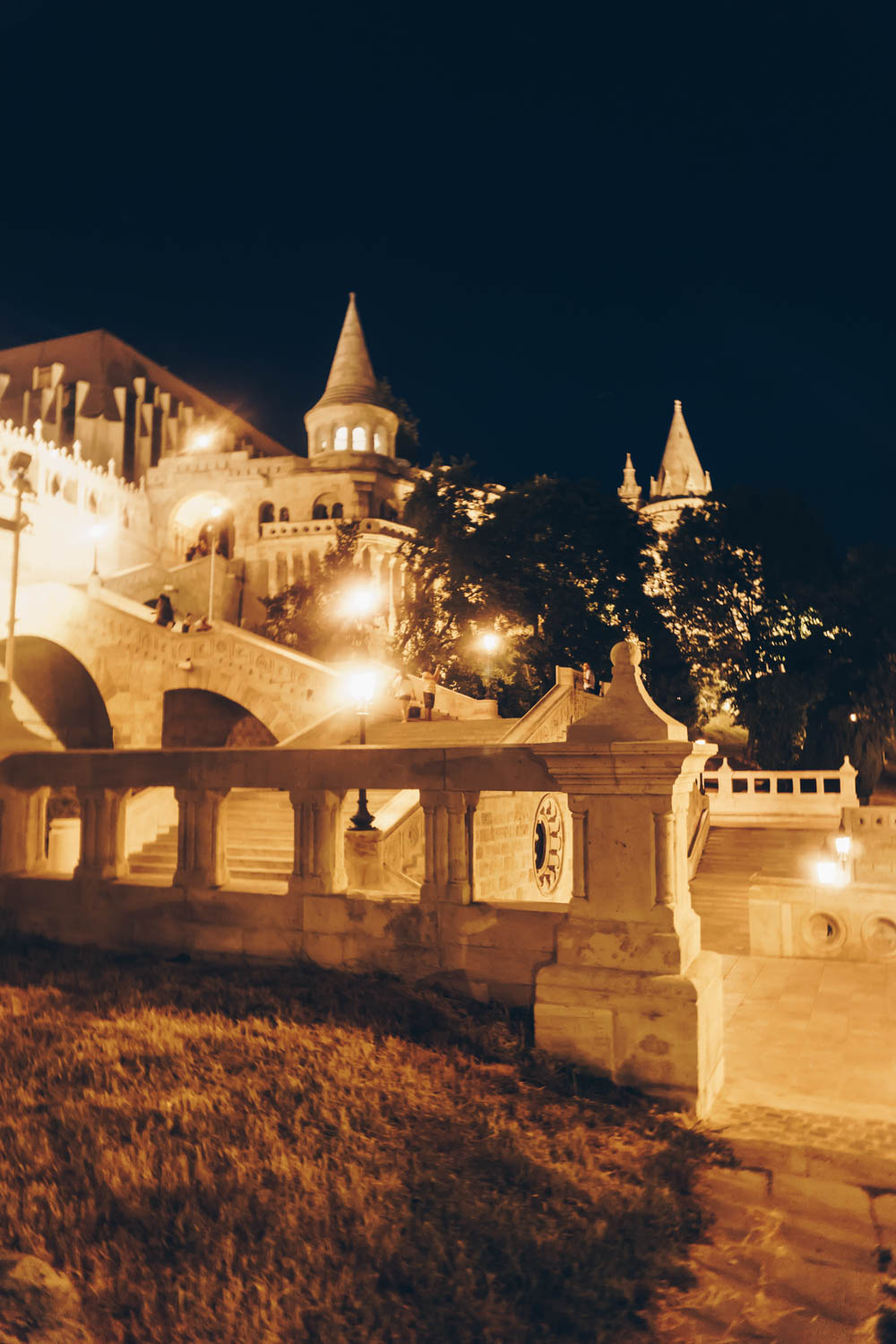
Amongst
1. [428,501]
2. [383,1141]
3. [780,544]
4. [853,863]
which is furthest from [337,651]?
[383,1141]

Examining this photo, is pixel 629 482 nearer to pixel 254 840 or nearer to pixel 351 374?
pixel 351 374

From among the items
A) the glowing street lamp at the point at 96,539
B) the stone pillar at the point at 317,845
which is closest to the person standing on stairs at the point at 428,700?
the glowing street lamp at the point at 96,539

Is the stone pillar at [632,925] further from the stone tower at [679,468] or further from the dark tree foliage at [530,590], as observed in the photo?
the stone tower at [679,468]

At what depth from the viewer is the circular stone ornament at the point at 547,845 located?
57.0 ft

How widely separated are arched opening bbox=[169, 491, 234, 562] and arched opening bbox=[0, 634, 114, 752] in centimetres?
2051

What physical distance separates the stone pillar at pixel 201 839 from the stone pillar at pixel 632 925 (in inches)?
123

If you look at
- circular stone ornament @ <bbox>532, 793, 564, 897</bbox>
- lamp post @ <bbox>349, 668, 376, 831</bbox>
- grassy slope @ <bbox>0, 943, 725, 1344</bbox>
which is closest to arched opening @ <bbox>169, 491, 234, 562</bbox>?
lamp post @ <bbox>349, 668, 376, 831</bbox>

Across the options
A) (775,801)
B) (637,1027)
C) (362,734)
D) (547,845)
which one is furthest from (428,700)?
(637,1027)

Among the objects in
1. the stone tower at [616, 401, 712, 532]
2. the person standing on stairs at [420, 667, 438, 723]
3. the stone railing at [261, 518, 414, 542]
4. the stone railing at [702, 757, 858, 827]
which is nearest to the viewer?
the person standing on stairs at [420, 667, 438, 723]

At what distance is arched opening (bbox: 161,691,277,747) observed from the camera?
30.0m

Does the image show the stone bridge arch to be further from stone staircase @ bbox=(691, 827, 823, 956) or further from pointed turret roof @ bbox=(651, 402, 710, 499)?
pointed turret roof @ bbox=(651, 402, 710, 499)

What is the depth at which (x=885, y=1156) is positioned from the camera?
5.03 metres

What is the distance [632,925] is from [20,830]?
239 inches

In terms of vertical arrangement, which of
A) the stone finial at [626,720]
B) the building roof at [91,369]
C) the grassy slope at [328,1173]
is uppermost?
the building roof at [91,369]
